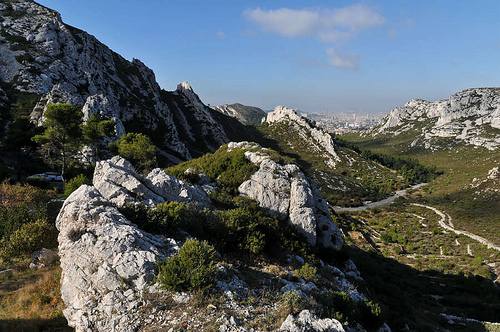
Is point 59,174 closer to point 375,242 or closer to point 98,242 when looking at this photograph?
point 98,242


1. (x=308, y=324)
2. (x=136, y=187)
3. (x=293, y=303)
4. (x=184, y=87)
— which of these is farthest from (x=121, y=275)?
(x=184, y=87)

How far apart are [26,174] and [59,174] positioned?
3.76 meters

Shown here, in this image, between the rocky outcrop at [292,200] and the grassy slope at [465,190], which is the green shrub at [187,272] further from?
the grassy slope at [465,190]

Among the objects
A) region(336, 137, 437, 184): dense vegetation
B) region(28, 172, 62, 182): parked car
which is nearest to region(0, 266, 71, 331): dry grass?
region(28, 172, 62, 182): parked car

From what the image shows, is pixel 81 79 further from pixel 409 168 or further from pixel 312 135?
pixel 409 168

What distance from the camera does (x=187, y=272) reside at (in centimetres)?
780

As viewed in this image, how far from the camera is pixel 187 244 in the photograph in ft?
28.5

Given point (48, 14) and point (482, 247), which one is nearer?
point (482, 247)

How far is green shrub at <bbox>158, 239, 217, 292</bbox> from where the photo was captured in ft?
24.7

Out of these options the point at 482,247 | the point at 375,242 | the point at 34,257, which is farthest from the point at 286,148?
the point at 34,257

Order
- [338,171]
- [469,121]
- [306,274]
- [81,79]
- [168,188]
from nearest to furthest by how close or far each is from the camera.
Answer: [306,274] → [168,188] → [81,79] → [338,171] → [469,121]

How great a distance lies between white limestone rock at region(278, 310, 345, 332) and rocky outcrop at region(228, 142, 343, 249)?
10310 millimetres

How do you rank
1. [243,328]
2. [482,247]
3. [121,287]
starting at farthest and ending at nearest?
[482,247] → [121,287] → [243,328]

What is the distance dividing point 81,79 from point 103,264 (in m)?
71.1
